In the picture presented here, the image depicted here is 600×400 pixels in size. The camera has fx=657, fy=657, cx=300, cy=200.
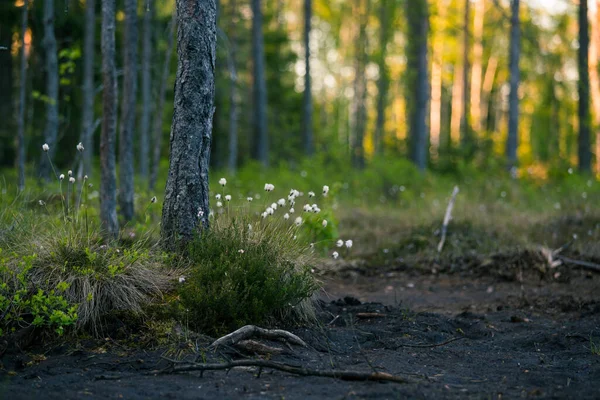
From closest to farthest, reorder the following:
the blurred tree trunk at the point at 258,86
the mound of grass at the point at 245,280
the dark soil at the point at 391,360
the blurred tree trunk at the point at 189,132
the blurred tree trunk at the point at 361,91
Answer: the dark soil at the point at 391,360, the mound of grass at the point at 245,280, the blurred tree trunk at the point at 189,132, the blurred tree trunk at the point at 258,86, the blurred tree trunk at the point at 361,91

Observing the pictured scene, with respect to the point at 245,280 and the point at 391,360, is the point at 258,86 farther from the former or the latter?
the point at 391,360

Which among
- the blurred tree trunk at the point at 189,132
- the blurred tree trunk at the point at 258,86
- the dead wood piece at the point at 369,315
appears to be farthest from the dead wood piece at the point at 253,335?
the blurred tree trunk at the point at 258,86

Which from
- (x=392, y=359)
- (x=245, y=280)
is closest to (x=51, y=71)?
(x=245, y=280)

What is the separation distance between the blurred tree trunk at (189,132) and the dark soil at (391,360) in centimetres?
141

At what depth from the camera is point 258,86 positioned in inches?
885

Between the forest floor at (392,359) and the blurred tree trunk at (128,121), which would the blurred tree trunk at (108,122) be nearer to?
the blurred tree trunk at (128,121)

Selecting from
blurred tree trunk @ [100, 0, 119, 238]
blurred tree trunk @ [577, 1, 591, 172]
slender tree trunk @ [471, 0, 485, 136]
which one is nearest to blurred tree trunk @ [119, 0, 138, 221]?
blurred tree trunk @ [100, 0, 119, 238]

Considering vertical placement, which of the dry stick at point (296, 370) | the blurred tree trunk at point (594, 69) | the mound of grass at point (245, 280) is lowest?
the dry stick at point (296, 370)

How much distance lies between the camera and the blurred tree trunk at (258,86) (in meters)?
22.2

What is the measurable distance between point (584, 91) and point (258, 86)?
407 inches

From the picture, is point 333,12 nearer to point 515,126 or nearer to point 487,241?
point 515,126

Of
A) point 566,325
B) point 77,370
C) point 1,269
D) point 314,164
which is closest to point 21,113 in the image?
point 1,269

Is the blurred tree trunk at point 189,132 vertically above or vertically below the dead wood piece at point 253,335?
above

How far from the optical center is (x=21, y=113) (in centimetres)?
1098
